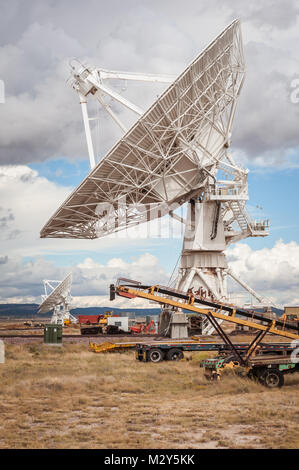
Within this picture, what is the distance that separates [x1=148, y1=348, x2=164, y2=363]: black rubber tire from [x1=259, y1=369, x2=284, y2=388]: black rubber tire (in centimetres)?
820

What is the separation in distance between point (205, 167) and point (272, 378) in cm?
1886

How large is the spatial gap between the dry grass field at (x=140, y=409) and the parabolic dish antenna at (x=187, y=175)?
11600 mm

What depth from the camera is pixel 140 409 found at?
1296 cm

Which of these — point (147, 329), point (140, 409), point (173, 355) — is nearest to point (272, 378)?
point (140, 409)

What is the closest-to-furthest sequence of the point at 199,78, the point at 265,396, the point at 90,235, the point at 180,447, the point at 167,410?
the point at 180,447 < the point at 167,410 < the point at 265,396 < the point at 199,78 < the point at 90,235

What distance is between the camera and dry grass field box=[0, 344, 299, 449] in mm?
9914

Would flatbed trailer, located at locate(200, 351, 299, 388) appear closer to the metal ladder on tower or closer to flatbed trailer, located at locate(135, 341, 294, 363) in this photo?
flatbed trailer, located at locate(135, 341, 294, 363)

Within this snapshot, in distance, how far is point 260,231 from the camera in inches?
1522

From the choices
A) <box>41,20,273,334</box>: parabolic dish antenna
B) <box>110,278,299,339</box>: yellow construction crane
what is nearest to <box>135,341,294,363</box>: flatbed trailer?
<box>110,278,299,339</box>: yellow construction crane

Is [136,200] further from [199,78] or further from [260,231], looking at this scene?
[260,231]

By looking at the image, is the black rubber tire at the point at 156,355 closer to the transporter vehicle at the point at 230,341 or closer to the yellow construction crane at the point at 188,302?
the transporter vehicle at the point at 230,341

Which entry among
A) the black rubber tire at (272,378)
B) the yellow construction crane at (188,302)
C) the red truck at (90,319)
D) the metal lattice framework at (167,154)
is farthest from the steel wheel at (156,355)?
the red truck at (90,319)
